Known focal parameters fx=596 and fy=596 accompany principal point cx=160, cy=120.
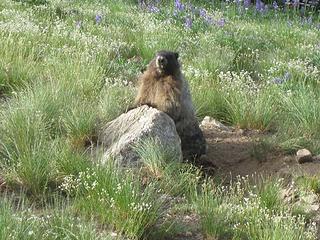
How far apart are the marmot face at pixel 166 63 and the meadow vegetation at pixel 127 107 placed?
81 centimetres

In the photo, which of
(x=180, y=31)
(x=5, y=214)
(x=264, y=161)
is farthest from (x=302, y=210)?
(x=180, y=31)

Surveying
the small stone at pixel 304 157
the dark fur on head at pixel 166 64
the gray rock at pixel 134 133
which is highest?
the dark fur on head at pixel 166 64

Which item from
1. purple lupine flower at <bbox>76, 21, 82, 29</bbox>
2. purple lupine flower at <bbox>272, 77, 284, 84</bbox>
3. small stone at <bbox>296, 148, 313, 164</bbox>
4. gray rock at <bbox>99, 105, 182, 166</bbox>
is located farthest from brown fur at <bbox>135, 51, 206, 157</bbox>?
purple lupine flower at <bbox>76, 21, 82, 29</bbox>

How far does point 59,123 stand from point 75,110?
0.73ft

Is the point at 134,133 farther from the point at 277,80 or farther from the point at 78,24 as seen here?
the point at 78,24

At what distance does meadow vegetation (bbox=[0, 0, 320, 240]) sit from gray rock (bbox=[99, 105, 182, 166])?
0.14 meters

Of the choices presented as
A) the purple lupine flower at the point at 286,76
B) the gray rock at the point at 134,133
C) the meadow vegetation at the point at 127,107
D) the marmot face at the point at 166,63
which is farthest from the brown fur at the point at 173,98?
the purple lupine flower at the point at 286,76

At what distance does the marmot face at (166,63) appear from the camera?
6.38 m

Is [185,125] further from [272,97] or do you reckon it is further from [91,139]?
[272,97]

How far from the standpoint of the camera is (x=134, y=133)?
5988mm

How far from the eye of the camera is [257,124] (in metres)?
7.59

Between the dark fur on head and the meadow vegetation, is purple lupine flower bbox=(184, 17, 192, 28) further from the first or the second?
the dark fur on head

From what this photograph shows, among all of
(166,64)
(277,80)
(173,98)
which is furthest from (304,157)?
(277,80)

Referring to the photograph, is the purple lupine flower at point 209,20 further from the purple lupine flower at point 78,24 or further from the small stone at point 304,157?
the small stone at point 304,157
